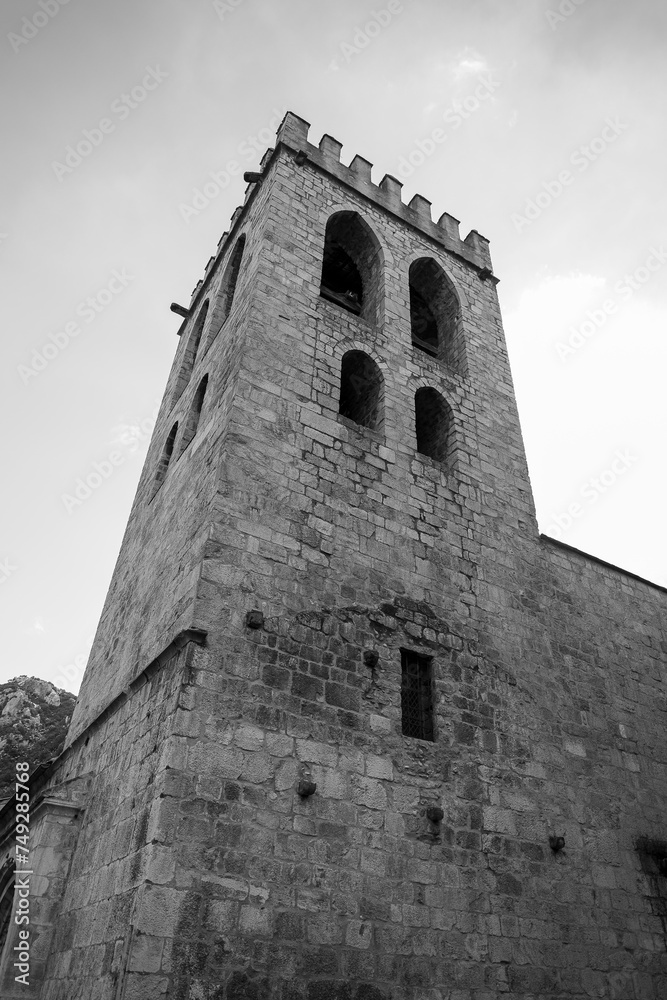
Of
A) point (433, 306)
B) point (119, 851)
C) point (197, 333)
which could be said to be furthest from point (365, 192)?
point (119, 851)

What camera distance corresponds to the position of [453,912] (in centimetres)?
552

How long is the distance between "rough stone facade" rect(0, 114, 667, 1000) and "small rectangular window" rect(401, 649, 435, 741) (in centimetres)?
9

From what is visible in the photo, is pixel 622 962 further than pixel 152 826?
Yes

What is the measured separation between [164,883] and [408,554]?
3981 millimetres

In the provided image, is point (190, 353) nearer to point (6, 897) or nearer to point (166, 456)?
point (166, 456)

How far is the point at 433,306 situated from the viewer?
11672mm

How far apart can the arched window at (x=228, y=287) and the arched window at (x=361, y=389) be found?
257cm

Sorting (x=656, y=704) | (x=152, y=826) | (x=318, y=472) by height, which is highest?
(x=318, y=472)

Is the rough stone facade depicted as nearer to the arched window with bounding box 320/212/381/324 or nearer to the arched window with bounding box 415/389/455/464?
the arched window with bounding box 415/389/455/464

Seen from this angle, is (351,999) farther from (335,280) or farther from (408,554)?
(335,280)

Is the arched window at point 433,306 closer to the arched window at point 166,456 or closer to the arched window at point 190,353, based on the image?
the arched window at point 190,353

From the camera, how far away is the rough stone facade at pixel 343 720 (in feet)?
15.8

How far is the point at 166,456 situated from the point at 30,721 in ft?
48.3

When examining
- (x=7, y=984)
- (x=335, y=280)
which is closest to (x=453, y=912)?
(x=7, y=984)
